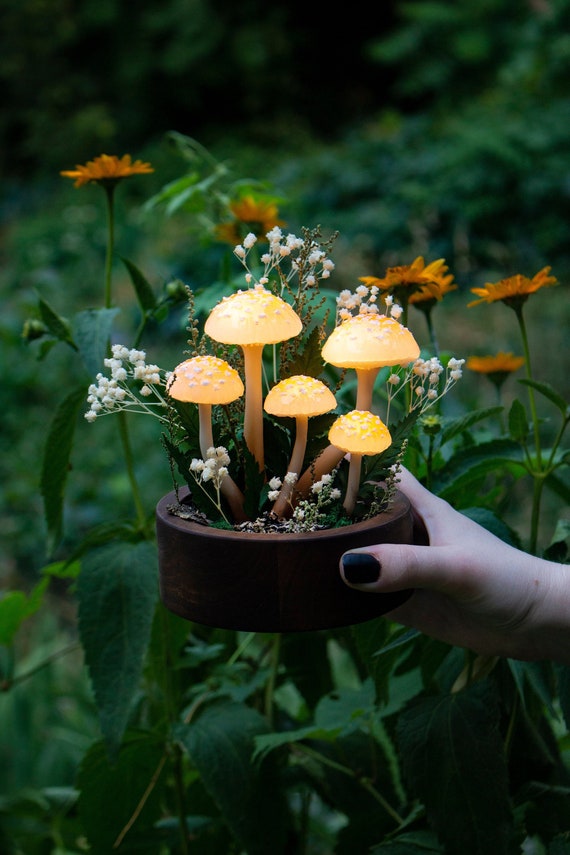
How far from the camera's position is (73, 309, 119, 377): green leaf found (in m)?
0.72

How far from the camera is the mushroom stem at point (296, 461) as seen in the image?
1.95 ft

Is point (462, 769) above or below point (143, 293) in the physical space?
below

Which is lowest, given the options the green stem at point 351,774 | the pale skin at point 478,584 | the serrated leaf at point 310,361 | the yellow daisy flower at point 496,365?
the green stem at point 351,774

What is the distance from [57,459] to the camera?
77 cm

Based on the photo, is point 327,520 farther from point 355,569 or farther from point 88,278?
point 88,278

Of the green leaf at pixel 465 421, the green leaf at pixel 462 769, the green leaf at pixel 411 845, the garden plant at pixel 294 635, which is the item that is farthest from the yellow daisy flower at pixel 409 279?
the green leaf at pixel 411 845

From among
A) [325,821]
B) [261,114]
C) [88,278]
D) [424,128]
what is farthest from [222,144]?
[325,821]

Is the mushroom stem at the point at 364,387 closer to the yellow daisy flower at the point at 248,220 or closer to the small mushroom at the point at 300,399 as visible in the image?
the small mushroom at the point at 300,399

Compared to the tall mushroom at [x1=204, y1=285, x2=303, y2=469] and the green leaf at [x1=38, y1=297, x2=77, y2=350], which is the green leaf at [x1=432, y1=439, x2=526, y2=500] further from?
the green leaf at [x1=38, y1=297, x2=77, y2=350]

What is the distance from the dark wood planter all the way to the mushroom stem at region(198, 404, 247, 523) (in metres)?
0.03

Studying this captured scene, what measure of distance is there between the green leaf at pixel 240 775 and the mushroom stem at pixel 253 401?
0.91ft

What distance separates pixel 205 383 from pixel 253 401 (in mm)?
65

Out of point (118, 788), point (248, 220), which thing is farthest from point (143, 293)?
point (118, 788)

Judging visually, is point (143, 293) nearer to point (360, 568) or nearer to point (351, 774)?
point (360, 568)
